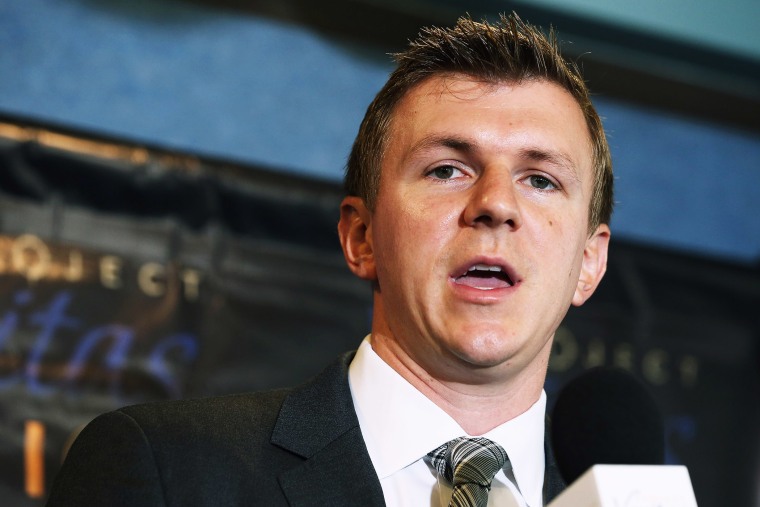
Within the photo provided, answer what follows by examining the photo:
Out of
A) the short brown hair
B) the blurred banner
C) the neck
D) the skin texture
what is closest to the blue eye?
the skin texture

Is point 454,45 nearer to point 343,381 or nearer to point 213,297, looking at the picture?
point 343,381

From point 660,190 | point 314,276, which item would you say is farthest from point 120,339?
point 660,190

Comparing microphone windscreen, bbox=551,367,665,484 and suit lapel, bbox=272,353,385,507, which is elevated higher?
microphone windscreen, bbox=551,367,665,484

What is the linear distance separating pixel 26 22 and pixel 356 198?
5.34 ft

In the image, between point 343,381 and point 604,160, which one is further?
point 604,160

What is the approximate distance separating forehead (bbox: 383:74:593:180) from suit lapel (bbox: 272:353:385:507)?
1.24 ft

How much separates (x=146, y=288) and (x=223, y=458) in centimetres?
136

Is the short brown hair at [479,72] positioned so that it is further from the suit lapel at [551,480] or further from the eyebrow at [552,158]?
the suit lapel at [551,480]

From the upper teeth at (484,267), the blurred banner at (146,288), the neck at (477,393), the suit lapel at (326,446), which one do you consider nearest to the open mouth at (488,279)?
the upper teeth at (484,267)

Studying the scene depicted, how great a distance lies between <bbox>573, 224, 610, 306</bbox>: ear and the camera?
5.82 ft

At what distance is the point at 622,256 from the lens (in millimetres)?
3434

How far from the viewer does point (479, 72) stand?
5.61ft

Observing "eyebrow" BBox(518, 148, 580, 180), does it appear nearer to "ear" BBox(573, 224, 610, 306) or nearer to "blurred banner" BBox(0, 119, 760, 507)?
"ear" BBox(573, 224, 610, 306)

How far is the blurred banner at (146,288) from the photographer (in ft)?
8.51
